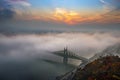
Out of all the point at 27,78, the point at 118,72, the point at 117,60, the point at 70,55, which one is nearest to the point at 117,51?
the point at 117,60

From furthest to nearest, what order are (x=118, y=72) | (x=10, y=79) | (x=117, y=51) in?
1. (x=10, y=79)
2. (x=117, y=51)
3. (x=118, y=72)

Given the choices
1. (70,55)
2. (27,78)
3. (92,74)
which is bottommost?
→ (27,78)

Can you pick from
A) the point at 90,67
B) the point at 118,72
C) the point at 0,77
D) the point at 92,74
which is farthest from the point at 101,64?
the point at 0,77

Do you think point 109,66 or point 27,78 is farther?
point 27,78

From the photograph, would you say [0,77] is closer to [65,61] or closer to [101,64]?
[65,61]

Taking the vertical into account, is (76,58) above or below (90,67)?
below

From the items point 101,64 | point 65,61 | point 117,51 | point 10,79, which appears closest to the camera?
point 101,64

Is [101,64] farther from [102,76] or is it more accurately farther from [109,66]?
[102,76]
